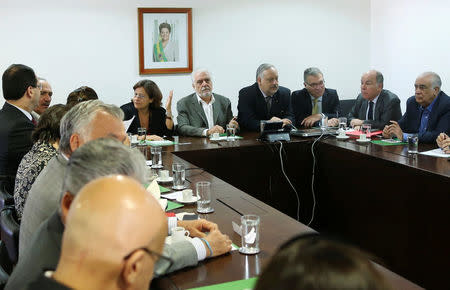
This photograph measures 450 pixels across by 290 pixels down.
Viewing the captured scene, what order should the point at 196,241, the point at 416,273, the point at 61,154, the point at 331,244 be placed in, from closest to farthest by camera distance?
the point at 331,244, the point at 196,241, the point at 61,154, the point at 416,273

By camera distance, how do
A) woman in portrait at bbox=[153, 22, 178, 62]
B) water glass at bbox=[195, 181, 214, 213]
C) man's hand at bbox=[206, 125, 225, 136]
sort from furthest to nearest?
woman in portrait at bbox=[153, 22, 178, 62] < man's hand at bbox=[206, 125, 225, 136] < water glass at bbox=[195, 181, 214, 213]

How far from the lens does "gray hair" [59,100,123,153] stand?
203 centimetres

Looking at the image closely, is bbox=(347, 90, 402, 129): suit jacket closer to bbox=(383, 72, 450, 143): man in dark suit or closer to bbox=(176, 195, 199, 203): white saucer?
bbox=(383, 72, 450, 143): man in dark suit

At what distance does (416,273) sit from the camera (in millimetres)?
3248

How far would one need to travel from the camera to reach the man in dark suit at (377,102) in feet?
17.4

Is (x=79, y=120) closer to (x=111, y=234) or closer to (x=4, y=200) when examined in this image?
(x=4, y=200)

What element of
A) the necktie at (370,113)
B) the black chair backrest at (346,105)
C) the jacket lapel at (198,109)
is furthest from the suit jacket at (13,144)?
the black chair backrest at (346,105)

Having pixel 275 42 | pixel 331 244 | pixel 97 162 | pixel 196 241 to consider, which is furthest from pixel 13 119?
pixel 275 42

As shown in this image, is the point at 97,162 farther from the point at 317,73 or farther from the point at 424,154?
the point at 317,73

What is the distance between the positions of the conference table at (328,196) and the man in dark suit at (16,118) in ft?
3.08

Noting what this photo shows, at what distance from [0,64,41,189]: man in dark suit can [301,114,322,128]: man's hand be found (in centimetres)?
276

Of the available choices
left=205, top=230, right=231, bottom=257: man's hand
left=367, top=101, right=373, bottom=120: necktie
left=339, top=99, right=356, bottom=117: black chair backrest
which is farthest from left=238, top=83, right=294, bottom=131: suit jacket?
left=205, top=230, right=231, bottom=257: man's hand

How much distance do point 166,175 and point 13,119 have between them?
116 centimetres

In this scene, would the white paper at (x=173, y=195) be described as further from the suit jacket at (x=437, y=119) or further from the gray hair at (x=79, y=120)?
the suit jacket at (x=437, y=119)
